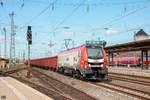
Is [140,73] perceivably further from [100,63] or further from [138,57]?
[138,57]

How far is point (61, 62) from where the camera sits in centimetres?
4062

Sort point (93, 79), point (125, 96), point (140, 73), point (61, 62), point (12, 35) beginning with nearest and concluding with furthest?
point (125, 96), point (93, 79), point (140, 73), point (61, 62), point (12, 35)

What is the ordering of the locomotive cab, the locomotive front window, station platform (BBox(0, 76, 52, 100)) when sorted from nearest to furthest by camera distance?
1. station platform (BBox(0, 76, 52, 100))
2. the locomotive cab
3. the locomotive front window

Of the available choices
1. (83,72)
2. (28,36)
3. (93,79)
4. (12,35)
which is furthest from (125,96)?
(12,35)

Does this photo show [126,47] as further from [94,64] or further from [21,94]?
[21,94]

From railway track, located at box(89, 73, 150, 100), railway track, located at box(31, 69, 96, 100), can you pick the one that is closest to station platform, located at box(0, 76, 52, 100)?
Result: railway track, located at box(31, 69, 96, 100)

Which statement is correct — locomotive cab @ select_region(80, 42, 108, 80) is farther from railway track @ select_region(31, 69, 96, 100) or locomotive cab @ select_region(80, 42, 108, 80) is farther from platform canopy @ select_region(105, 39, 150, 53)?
platform canopy @ select_region(105, 39, 150, 53)

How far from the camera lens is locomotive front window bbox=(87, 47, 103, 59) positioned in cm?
2777

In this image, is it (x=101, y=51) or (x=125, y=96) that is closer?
(x=125, y=96)

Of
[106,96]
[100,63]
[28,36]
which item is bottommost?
[106,96]

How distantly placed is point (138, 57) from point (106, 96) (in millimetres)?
60528

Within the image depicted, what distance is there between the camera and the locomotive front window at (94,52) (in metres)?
27.8

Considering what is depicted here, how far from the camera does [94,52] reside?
2814 centimetres

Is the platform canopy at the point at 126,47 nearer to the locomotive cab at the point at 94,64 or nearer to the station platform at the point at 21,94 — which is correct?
the locomotive cab at the point at 94,64
